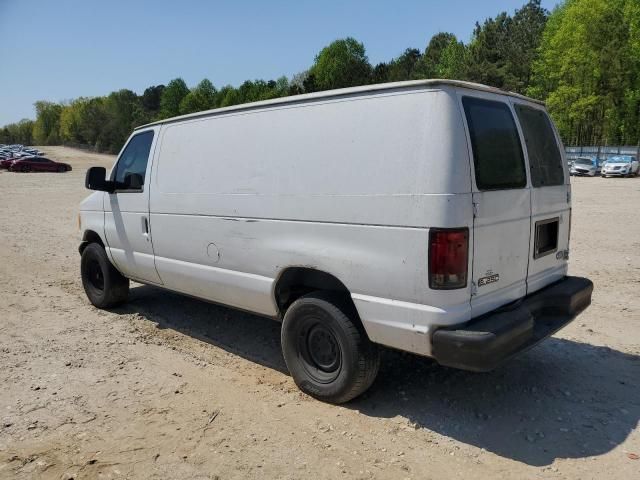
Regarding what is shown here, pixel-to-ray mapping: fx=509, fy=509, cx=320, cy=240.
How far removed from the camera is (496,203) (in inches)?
139

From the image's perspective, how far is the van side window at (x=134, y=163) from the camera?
18.3 ft

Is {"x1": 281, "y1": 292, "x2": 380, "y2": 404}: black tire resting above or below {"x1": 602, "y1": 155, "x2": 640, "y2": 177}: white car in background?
above

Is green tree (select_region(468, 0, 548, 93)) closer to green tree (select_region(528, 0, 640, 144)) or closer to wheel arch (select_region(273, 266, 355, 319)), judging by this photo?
green tree (select_region(528, 0, 640, 144))

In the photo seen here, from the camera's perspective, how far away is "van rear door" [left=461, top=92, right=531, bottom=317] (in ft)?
11.2

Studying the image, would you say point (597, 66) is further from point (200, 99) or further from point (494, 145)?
point (200, 99)

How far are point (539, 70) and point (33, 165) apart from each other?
51955 mm

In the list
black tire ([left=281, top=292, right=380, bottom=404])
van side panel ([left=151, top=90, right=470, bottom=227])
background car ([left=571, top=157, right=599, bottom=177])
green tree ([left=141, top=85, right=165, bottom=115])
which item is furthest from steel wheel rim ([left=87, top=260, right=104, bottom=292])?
green tree ([left=141, top=85, right=165, bottom=115])

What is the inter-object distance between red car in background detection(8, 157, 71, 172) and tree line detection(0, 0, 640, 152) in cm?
3664

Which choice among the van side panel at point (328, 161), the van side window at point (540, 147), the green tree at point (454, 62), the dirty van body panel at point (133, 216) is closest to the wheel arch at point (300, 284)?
the van side panel at point (328, 161)

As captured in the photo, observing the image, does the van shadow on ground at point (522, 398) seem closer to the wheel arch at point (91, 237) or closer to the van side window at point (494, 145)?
the van side window at point (494, 145)

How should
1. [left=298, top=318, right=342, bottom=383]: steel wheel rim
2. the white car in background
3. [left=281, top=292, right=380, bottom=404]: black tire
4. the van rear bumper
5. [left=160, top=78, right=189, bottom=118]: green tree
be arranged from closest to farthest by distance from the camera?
the van rear bumper < [left=281, top=292, right=380, bottom=404]: black tire < [left=298, top=318, right=342, bottom=383]: steel wheel rim < the white car in background < [left=160, top=78, right=189, bottom=118]: green tree

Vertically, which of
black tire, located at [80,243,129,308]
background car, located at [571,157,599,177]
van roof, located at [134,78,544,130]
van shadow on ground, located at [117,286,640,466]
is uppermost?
van roof, located at [134,78,544,130]

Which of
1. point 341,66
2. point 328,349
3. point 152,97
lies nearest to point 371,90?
point 328,349

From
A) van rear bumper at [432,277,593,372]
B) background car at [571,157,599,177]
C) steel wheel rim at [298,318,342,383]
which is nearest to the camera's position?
van rear bumper at [432,277,593,372]
